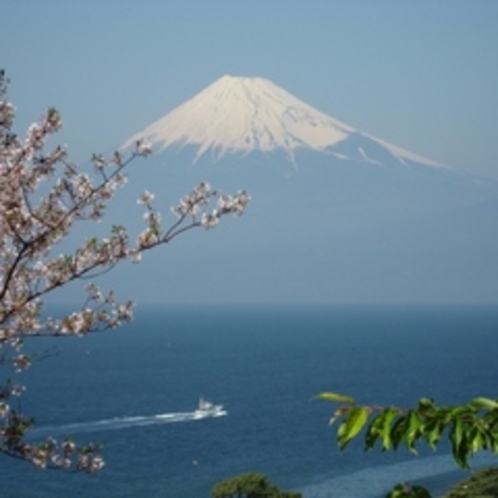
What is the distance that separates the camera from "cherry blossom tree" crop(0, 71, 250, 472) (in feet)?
23.5

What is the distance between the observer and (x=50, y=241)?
24.1ft

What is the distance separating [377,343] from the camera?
170375 mm

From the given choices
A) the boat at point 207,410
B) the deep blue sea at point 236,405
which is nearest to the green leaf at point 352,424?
the deep blue sea at point 236,405

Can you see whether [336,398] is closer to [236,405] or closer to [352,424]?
[352,424]

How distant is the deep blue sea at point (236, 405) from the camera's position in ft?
183

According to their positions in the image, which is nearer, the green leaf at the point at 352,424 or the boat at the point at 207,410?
the green leaf at the point at 352,424

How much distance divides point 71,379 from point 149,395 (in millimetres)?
17757

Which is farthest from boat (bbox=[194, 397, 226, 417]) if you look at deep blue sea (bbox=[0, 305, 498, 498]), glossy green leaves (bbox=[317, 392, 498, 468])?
glossy green leaves (bbox=[317, 392, 498, 468])

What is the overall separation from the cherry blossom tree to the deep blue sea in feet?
11.1

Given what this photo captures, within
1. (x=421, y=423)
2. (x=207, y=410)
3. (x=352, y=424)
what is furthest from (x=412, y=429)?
(x=207, y=410)

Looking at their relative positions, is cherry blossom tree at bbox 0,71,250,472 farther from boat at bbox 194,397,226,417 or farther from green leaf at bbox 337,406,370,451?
boat at bbox 194,397,226,417

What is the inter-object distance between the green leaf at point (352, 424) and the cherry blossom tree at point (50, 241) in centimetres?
402

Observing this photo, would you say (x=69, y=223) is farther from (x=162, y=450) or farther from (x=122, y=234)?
(x=162, y=450)

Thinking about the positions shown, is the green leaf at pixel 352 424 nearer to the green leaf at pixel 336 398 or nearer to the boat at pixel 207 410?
the green leaf at pixel 336 398
